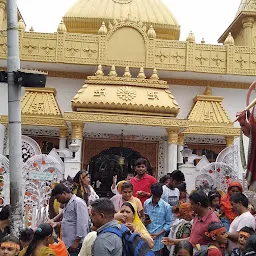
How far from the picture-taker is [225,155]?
13281 mm

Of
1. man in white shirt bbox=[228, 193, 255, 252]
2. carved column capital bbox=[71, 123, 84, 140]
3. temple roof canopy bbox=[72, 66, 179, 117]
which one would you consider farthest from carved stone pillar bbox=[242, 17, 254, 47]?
man in white shirt bbox=[228, 193, 255, 252]

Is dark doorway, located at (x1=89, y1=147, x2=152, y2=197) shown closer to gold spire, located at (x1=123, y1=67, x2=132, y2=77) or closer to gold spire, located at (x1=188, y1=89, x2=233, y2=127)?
gold spire, located at (x1=188, y1=89, x2=233, y2=127)

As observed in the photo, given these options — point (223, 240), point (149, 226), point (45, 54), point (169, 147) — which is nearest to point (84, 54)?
point (45, 54)

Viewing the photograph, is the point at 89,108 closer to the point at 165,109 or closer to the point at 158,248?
the point at 165,109

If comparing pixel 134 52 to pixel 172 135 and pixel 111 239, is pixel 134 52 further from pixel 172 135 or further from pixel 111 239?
pixel 111 239

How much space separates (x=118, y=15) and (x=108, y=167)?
7109 mm

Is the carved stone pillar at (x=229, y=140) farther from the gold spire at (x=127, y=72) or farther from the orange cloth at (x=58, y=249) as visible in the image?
the orange cloth at (x=58, y=249)

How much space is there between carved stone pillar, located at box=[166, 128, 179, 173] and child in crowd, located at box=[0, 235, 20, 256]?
494 inches

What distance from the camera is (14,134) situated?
5.99m

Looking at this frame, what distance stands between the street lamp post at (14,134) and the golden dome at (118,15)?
1521cm

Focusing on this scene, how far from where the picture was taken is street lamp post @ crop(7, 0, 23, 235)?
19.3ft

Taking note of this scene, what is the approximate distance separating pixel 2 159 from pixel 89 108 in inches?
258

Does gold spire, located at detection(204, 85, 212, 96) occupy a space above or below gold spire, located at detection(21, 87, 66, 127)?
above

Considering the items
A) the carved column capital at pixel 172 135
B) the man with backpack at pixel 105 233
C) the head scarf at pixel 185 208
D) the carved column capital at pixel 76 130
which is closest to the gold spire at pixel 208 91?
the carved column capital at pixel 172 135
